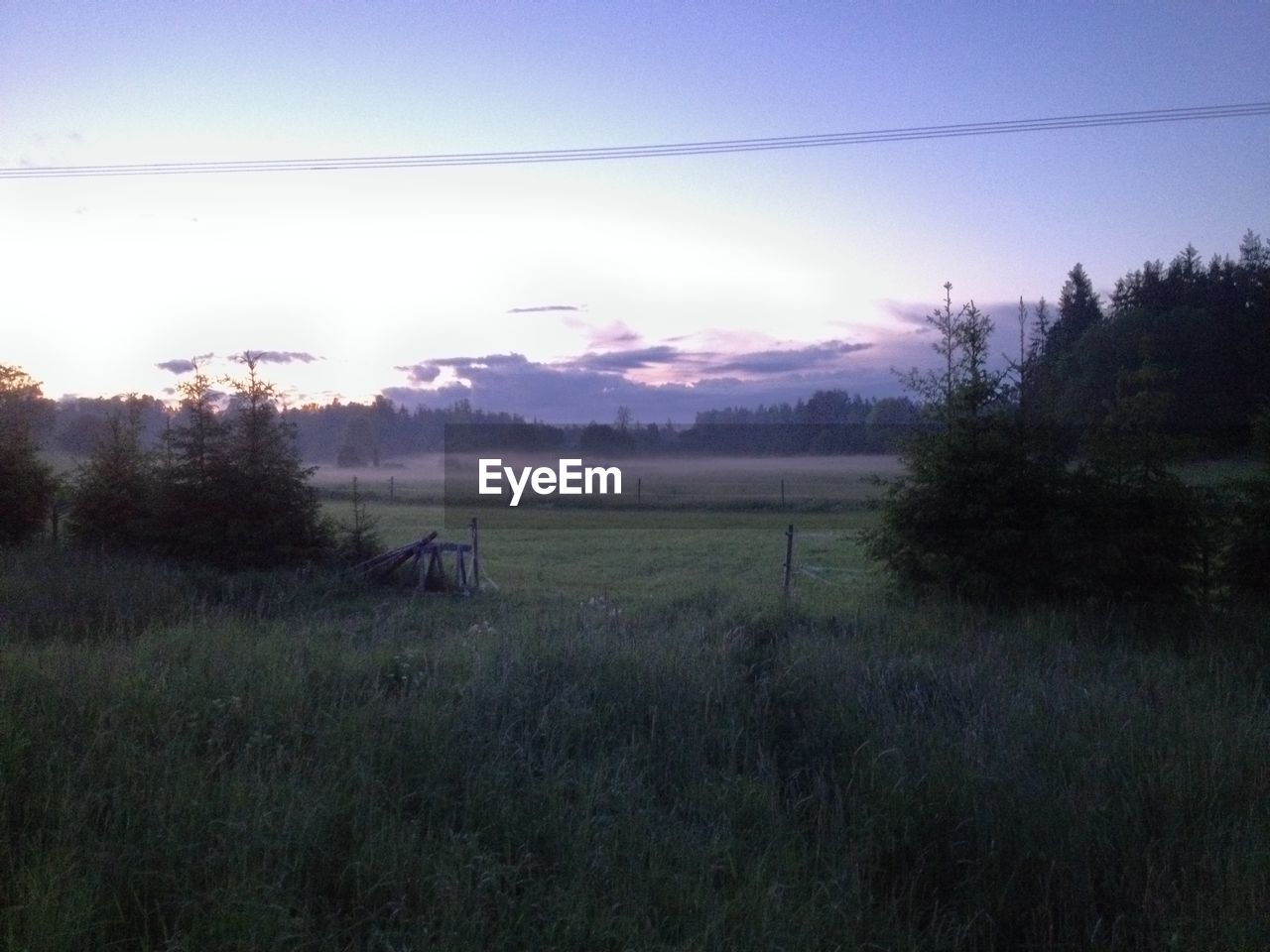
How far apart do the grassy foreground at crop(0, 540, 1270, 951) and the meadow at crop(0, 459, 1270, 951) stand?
0.02m

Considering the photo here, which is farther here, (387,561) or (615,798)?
(387,561)

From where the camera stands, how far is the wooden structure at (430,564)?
18.4 meters

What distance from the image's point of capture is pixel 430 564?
1873cm

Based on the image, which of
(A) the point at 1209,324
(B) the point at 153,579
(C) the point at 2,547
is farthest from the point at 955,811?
(A) the point at 1209,324

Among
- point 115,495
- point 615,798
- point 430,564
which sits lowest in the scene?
point 430,564

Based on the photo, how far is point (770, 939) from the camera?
14.2 feet

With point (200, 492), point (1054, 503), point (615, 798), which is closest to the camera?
point (615, 798)

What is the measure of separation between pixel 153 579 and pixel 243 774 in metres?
10.5

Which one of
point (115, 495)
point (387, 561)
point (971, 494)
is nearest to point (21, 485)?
point (115, 495)

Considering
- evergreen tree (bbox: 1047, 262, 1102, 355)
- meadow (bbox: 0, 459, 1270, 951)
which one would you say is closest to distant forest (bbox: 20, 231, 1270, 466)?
evergreen tree (bbox: 1047, 262, 1102, 355)

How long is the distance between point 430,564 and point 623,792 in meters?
13.6

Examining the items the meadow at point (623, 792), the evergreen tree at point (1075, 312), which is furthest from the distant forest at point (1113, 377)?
the meadow at point (623, 792)

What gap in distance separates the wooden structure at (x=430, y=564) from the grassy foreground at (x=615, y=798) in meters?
9.31

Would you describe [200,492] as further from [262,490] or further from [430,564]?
[430,564]
